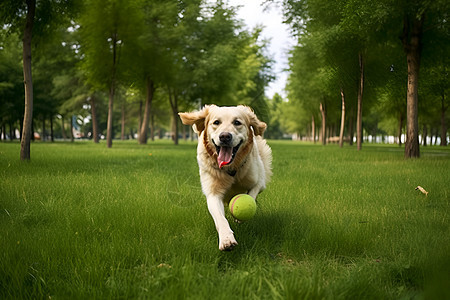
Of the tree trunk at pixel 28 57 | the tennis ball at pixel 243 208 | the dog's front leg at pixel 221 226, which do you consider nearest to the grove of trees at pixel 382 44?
the tennis ball at pixel 243 208

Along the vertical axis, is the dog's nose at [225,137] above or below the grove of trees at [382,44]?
below

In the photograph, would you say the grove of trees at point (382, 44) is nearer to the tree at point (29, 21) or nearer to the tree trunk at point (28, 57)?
the tree at point (29, 21)

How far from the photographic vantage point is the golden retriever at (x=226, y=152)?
4.23 meters

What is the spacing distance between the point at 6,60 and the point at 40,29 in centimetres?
2854

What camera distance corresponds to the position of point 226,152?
14.0ft

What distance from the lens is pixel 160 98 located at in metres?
36.4

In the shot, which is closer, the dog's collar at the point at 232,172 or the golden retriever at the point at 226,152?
the golden retriever at the point at 226,152

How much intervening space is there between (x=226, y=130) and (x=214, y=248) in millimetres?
1473

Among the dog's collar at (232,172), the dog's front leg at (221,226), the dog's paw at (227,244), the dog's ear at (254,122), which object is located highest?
the dog's ear at (254,122)

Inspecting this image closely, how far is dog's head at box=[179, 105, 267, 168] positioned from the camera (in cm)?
420

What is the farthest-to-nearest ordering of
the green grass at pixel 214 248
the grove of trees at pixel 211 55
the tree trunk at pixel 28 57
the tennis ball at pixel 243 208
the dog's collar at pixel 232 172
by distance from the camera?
the grove of trees at pixel 211 55 → the tree trunk at pixel 28 57 → the dog's collar at pixel 232 172 → the tennis ball at pixel 243 208 → the green grass at pixel 214 248

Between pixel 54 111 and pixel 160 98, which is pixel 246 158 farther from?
pixel 54 111

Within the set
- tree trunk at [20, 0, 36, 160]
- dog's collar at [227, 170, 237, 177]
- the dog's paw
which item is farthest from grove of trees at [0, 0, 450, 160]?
the dog's paw

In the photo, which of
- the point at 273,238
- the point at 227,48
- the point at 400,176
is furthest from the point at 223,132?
the point at 227,48
